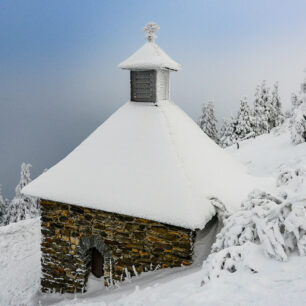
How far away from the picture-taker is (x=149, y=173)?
6891 mm

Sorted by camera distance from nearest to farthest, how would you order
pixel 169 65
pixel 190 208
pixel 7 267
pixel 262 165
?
1. pixel 190 208
2. pixel 169 65
3. pixel 7 267
4. pixel 262 165

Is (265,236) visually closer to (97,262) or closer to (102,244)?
(102,244)

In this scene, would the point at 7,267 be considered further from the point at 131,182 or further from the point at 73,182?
the point at 131,182

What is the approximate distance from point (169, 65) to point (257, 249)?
5792 millimetres

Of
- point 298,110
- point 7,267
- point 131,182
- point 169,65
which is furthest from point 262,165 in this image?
point 7,267

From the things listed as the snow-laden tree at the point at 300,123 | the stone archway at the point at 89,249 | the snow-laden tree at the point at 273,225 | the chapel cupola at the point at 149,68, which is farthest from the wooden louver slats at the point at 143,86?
the snow-laden tree at the point at 300,123

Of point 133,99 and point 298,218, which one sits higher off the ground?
point 133,99

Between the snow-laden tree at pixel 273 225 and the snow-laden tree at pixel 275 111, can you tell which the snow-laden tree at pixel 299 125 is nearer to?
the snow-laden tree at pixel 273 225

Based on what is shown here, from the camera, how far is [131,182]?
686 cm

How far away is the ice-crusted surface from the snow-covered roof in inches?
39.4

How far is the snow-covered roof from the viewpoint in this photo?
635cm

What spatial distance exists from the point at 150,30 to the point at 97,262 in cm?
650

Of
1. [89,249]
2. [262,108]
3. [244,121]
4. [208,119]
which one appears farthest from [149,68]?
[262,108]

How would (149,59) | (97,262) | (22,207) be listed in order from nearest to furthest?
(97,262) < (149,59) < (22,207)
